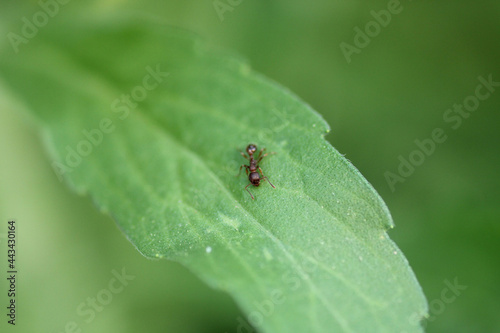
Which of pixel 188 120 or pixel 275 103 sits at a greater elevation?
pixel 275 103

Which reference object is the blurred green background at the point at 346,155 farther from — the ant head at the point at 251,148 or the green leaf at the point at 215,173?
the ant head at the point at 251,148

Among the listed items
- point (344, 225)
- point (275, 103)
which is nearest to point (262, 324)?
point (344, 225)

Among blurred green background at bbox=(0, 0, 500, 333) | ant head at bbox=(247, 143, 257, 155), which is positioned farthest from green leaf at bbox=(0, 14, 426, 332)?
blurred green background at bbox=(0, 0, 500, 333)

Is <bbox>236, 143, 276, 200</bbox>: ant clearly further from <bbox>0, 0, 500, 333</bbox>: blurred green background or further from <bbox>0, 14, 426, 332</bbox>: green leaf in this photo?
<bbox>0, 0, 500, 333</bbox>: blurred green background

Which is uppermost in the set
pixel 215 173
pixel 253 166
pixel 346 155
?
pixel 346 155

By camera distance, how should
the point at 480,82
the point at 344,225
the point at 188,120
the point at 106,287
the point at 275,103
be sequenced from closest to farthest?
the point at 344,225
the point at 275,103
the point at 188,120
the point at 106,287
the point at 480,82

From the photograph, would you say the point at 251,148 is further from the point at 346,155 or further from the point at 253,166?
the point at 346,155

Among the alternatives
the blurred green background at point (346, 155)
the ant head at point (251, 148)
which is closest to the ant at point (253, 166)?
the ant head at point (251, 148)

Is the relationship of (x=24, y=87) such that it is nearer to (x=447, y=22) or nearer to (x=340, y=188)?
(x=340, y=188)

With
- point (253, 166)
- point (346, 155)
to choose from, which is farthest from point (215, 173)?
point (346, 155)
